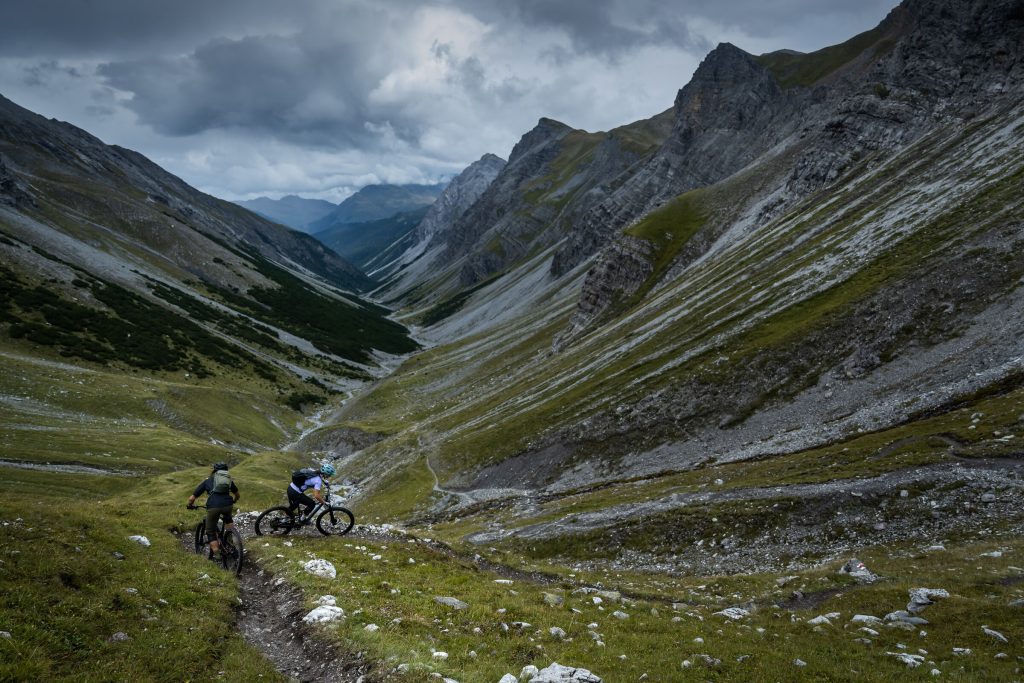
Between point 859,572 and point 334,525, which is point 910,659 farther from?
point 334,525

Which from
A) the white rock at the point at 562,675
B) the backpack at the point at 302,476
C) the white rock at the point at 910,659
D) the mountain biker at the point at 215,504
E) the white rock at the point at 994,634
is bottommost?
the white rock at the point at 994,634

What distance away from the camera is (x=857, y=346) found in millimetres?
49531

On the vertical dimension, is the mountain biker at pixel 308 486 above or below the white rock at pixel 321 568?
above

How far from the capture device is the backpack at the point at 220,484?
19469mm

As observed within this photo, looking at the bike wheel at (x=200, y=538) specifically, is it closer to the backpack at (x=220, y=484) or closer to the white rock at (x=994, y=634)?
the backpack at (x=220, y=484)

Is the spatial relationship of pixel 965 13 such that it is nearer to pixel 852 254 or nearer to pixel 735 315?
pixel 852 254

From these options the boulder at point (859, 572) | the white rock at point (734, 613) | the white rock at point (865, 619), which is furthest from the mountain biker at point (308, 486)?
the boulder at point (859, 572)

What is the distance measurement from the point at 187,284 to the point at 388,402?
302 ft

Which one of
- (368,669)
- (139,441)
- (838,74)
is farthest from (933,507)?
(838,74)

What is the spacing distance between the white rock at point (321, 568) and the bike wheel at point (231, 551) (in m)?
2.66

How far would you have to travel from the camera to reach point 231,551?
19328 millimetres

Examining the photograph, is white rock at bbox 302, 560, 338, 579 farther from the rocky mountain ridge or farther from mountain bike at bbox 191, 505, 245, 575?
the rocky mountain ridge

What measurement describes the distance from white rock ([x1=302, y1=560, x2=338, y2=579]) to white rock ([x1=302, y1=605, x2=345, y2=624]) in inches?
112

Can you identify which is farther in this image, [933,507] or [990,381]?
[990,381]
